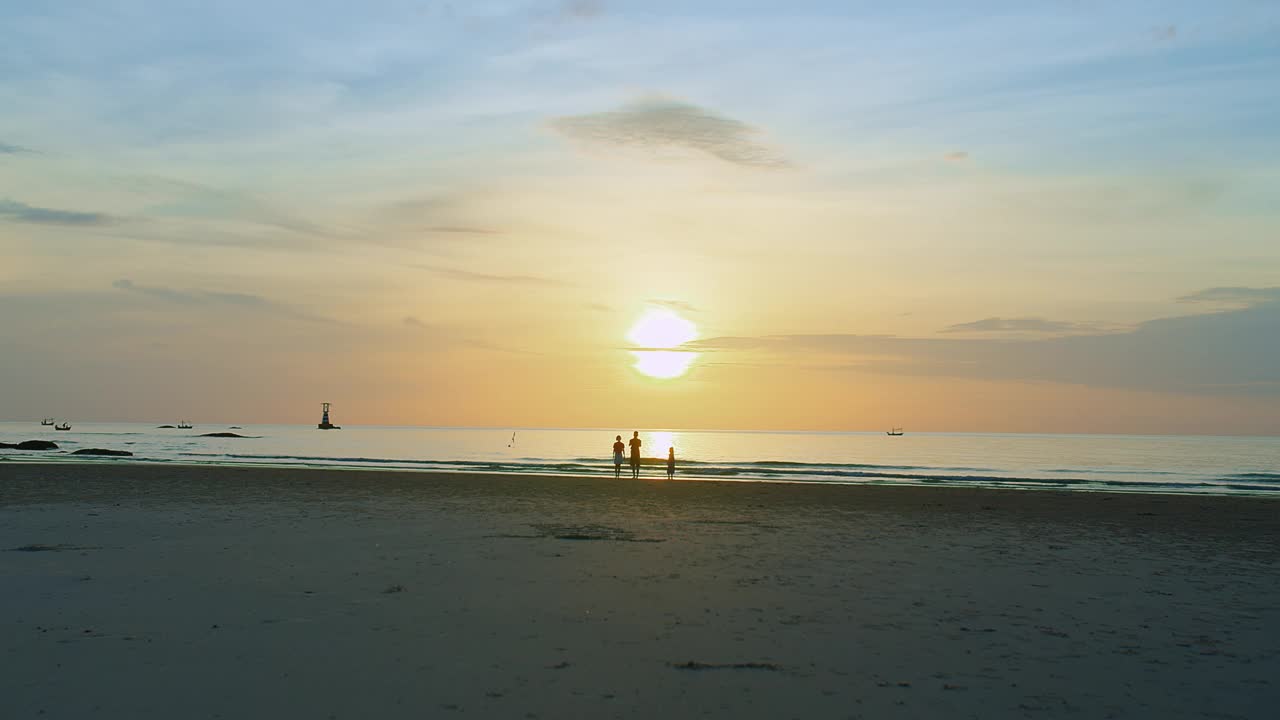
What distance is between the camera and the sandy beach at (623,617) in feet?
25.7

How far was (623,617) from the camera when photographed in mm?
10773

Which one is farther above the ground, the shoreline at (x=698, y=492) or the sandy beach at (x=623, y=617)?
the shoreline at (x=698, y=492)

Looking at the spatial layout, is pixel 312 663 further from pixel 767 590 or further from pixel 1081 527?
pixel 1081 527

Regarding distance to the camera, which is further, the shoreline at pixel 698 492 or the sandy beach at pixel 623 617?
the shoreline at pixel 698 492

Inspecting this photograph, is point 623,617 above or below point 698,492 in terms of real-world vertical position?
below

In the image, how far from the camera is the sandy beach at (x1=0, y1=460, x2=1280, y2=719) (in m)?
7.83

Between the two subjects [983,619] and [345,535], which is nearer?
[983,619]

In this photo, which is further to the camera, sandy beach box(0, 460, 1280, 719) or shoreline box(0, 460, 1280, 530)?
shoreline box(0, 460, 1280, 530)

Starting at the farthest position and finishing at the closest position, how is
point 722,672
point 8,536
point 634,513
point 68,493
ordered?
1. point 68,493
2. point 634,513
3. point 8,536
4. point 722,672

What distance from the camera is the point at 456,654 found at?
9.01 meters

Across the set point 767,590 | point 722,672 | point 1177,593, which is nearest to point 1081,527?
point 1177,593

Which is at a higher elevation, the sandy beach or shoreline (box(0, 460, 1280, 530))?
shoreline (box(0, 460, 1280, 530))

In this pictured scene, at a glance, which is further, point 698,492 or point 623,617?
point 698,492

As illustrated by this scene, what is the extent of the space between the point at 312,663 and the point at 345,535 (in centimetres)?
971
